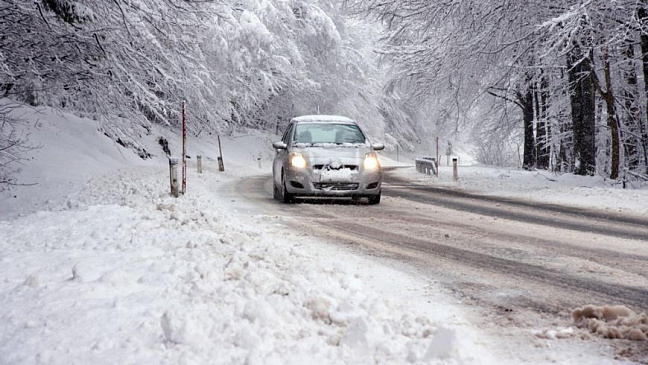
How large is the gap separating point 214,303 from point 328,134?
911 cm

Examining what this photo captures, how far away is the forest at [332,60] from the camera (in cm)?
1101

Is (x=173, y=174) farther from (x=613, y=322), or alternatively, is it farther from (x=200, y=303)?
(x=613, y=322)

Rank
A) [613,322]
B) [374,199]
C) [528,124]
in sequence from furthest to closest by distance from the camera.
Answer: [528,124]
[374,199]
[613,322]

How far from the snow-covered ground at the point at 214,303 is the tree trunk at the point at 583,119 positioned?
485 inches

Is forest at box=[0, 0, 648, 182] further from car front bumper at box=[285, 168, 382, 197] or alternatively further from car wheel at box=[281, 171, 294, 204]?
car front bumper at box=[285, 168, 382, 197]

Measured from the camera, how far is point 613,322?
3701 mm

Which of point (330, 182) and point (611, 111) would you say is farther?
point (611, 111)

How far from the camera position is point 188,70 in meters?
15.6

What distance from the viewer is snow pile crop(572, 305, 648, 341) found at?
11.6ft

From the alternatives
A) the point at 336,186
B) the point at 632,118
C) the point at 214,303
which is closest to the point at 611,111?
the point at 632,118

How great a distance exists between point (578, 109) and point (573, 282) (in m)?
13.8

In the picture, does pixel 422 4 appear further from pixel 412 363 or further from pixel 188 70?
pixel 412 363

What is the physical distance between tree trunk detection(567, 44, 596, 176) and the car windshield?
7357mm

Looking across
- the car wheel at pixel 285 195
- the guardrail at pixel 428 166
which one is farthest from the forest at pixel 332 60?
the car wheel at pixel 285 195
